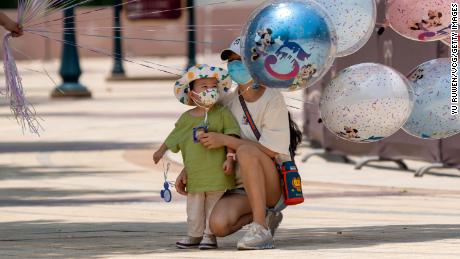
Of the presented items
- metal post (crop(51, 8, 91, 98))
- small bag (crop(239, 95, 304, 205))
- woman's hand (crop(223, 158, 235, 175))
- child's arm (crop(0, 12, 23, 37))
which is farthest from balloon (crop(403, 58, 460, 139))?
metal post (crop(51, 8, 91, 98))

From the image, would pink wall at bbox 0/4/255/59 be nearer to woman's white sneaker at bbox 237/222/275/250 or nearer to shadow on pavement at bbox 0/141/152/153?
shadow on pavement at bbox 0/141/152/153

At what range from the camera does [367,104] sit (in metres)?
10.4

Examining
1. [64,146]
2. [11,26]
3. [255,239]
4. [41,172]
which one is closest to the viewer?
[255,239]

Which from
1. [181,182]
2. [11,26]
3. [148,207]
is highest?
[11,26]

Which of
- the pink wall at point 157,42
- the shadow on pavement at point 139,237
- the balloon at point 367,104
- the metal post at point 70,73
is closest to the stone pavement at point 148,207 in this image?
the shadow on pavement at point 139,237

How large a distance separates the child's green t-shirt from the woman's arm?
9cm

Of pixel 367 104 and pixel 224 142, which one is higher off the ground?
pixel 367 104

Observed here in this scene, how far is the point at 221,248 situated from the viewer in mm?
10445

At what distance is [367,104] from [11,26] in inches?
94.4

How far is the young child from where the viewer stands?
10.3m

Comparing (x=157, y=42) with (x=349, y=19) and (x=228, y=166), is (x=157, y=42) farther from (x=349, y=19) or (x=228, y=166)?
(x=228, y=166)

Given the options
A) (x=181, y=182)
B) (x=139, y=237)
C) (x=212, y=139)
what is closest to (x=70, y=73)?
(x=139, y=237)

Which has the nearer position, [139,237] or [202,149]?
[202,149]

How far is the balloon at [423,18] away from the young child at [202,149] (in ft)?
4.16
